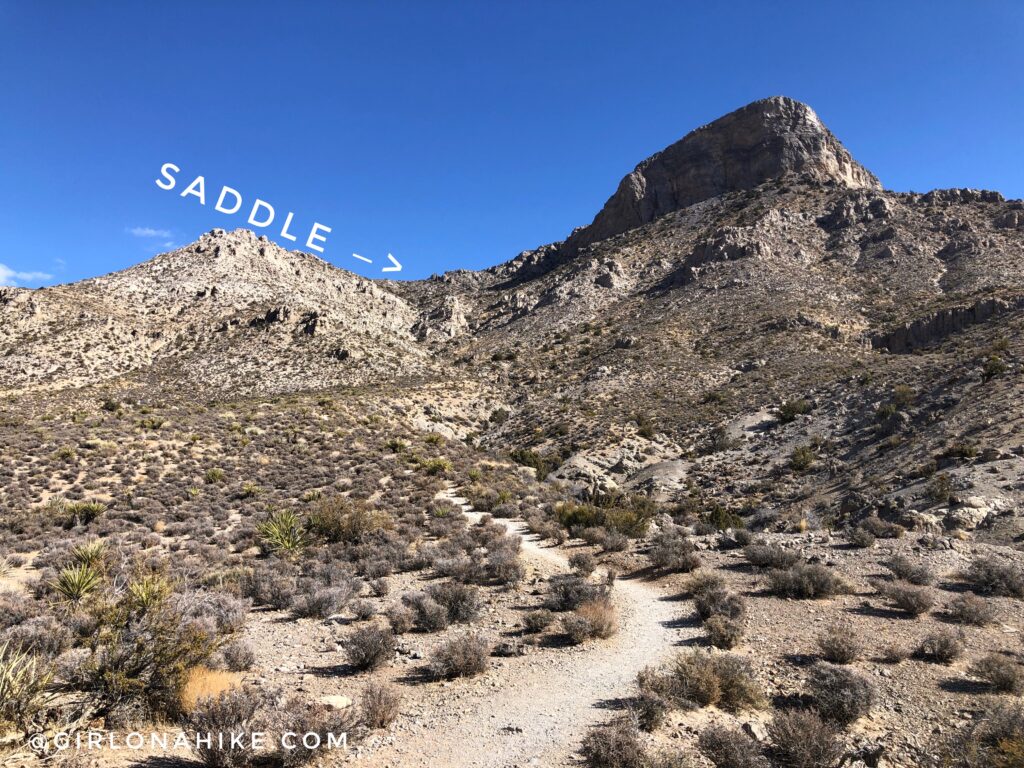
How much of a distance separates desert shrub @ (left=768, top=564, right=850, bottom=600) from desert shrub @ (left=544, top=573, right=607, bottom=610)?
11.9 ft

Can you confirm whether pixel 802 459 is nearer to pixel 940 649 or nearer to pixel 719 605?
pixel 719 605

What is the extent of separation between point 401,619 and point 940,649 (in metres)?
8.29

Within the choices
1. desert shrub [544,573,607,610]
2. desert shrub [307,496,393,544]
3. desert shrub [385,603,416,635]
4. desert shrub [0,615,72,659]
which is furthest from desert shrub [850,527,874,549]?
desert shrub [0,615,72,659]

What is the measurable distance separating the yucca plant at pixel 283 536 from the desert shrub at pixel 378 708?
850cm

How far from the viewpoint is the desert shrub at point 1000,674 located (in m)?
6.20

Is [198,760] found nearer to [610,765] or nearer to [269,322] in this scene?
[610,765]

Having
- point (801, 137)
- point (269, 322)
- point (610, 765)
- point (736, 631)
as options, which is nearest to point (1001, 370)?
point (736, 631)

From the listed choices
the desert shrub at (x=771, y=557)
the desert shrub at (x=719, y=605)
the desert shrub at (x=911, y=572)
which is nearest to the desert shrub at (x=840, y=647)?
the desert shrub at (x=719, y=605)

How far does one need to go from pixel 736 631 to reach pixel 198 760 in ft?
24.8

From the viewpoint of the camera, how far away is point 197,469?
2245 centimetres

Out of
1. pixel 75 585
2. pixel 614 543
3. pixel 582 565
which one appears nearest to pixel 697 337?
pixel 614 543

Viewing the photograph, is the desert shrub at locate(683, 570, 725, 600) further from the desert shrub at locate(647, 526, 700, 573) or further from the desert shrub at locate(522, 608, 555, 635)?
the desert shrub at locate(522, 608, 555, 635)

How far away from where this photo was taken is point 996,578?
9.70m

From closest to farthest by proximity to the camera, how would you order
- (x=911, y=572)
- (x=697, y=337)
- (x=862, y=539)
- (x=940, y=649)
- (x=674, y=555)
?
(x=940, y=649)
(x=911, y=572)
(x=674, y=555)
(x=862, y=539)
(x=697, y=337)
